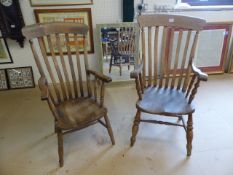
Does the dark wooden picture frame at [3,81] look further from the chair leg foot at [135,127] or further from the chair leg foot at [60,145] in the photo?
the chair leg foot at [135,127]

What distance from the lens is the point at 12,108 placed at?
245 centimetres

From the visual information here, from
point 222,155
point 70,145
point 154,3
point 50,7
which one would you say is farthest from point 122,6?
point 222,155

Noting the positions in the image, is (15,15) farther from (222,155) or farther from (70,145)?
(222,155)

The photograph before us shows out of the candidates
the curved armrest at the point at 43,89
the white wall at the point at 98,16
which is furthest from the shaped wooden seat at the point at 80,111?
the white wall at the point at 98,16

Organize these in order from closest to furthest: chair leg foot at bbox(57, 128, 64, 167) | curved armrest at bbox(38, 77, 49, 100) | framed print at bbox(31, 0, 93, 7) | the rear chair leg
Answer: curved armrest at bbox(38, 77, 49, 100), chair leg foot at bbox(57, 128, 64, 167), the rear chair leg, framed print at bbox(31, 0, 93, 7)

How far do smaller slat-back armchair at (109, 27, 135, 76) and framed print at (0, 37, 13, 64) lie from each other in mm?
1248

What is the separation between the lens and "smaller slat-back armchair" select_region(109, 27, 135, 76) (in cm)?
262

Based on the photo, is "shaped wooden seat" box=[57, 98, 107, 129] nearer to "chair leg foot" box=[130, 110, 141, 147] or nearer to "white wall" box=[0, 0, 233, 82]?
"chair leg foot" box=[130, 110, 141, 147]

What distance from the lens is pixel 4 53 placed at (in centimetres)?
264

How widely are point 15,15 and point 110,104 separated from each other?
1433mm

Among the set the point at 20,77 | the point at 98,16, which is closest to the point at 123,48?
the point at 98,16

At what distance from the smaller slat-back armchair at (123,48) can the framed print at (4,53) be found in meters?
1.25

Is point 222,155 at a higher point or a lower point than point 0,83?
lower

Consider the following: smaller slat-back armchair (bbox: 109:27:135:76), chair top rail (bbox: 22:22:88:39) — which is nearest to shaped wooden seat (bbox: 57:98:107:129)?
chair top rail (bbox: 22:22:88:39)
